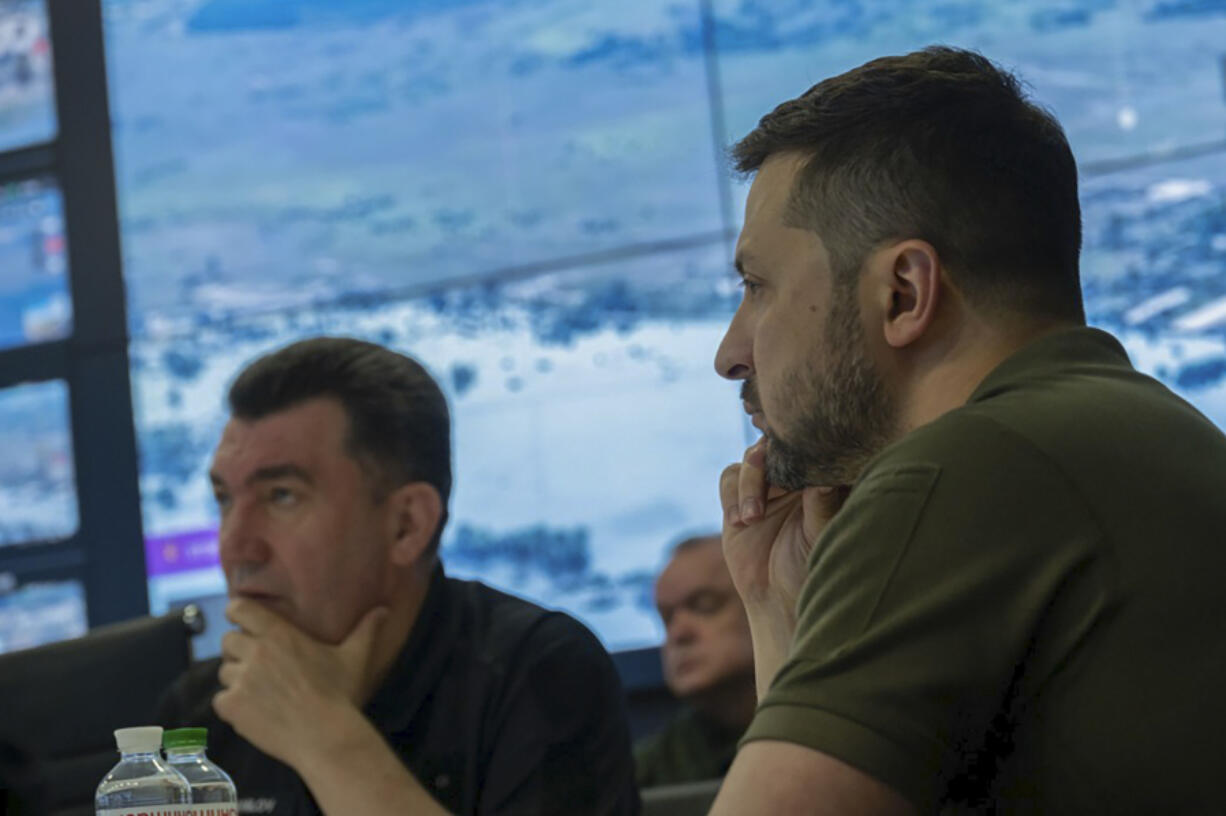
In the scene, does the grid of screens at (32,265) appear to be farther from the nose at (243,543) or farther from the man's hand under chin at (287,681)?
the man's hand under chin at (287,681)

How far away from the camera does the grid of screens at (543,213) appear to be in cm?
427

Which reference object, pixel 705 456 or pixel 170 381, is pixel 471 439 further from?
pixel 170 381

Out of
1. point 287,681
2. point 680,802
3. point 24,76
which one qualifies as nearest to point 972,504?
point 287,681

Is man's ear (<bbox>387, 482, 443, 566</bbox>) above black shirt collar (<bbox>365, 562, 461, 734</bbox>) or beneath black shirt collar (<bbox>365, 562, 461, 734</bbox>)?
above

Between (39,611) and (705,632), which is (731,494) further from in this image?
(39,611)

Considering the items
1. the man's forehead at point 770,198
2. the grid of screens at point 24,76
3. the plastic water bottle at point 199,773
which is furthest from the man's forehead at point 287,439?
the grid of screens at point 24,76

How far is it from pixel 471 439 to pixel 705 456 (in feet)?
2.41

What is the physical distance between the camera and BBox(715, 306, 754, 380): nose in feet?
4.38

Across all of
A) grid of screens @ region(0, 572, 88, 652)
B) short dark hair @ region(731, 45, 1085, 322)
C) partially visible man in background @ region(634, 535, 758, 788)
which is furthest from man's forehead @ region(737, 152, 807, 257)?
grid of screens @ region(0, 572, 88, 652)

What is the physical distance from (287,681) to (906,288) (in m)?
0.88

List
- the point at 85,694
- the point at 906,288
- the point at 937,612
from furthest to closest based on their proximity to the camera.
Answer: the point at 85,694 < the point at 906,288 < the point at 937,612

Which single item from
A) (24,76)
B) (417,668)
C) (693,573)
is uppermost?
(24,76)

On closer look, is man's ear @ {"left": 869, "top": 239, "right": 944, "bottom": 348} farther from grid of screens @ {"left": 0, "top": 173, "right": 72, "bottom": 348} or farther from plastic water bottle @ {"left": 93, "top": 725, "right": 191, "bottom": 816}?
grid of screens @ {"left": 0, "top": 173, "right": 72, "bottom": 348}

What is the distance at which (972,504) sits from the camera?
0.96 meters
